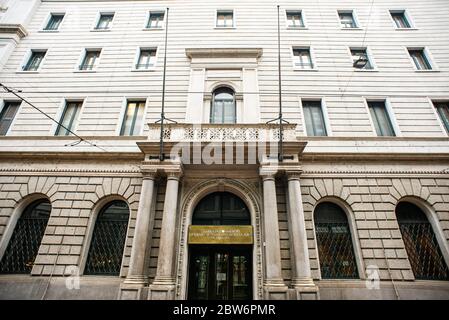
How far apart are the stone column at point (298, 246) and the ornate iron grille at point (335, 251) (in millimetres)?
1423

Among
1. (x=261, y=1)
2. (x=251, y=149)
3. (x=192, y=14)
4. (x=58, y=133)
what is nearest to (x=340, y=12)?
(x=261, y=1)

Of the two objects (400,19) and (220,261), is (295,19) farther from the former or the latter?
(220,261)

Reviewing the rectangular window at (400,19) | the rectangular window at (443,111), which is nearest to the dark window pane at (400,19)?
the rectangular window at (400,19)

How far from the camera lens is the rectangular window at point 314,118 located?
11.7 metres

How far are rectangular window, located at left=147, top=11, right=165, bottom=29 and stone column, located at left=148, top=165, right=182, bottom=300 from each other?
472 inches

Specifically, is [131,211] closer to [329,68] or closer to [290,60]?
[290,60]

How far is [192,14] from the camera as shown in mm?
15711

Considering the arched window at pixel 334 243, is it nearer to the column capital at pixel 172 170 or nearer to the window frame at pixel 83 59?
the column capital at pixel 172 170

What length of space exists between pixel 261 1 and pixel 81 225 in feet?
59.7

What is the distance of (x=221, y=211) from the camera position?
1048 cm

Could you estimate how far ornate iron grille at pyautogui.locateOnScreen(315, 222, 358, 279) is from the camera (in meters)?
9.08

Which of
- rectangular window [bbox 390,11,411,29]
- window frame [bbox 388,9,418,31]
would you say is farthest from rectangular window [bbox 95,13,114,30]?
rectangular window [bbox 390,11,411,29]

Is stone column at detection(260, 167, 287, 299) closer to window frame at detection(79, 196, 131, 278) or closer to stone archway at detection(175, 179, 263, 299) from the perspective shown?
stone archway at detection(175, 179, 263, 299)

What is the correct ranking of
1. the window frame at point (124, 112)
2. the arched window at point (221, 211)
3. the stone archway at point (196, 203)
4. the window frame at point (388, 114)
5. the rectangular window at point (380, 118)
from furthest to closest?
the window frame at point (124, 112), the rectangular window at point (380, 118), the window frame at point (388, 114), the arched window at point (221, 211), the stone archway at point (196, 203)
